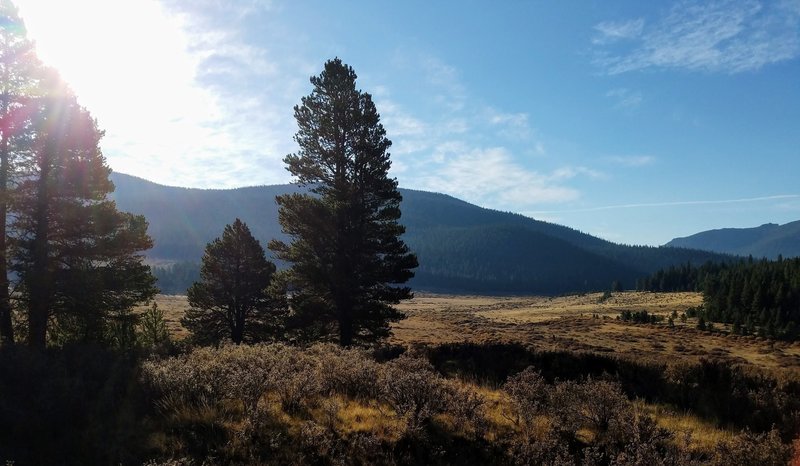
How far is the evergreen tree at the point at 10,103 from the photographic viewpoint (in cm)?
1631

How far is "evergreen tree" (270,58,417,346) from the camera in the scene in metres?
22.1

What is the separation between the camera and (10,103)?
16.5 m

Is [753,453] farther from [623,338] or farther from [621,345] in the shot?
[623,338]

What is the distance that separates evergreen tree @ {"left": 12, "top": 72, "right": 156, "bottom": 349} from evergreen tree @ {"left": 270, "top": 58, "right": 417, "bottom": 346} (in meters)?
7.19

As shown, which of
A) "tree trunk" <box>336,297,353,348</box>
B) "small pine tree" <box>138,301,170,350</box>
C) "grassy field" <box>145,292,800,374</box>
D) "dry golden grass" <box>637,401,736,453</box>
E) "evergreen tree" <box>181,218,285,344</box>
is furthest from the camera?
"grassy field" <box>145,292,800,374</box>

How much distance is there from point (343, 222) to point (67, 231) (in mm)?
10976

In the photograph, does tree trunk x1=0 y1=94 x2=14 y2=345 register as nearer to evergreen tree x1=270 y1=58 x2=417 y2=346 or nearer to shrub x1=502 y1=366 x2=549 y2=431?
evergreen tree x1=270 y1=58 x2=417 y2=346

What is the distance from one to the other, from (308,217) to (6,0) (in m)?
13.5

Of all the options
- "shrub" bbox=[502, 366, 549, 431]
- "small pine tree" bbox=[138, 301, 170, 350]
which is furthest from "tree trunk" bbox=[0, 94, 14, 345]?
"shrub" bbox=[502, 366, 549, 431]

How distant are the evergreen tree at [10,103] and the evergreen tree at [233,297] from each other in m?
9.83

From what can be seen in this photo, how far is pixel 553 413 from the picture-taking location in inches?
322

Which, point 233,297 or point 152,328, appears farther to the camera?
point 233,297

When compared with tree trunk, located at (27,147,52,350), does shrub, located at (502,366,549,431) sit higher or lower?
lower

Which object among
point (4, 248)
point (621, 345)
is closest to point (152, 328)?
point (4, 248)
